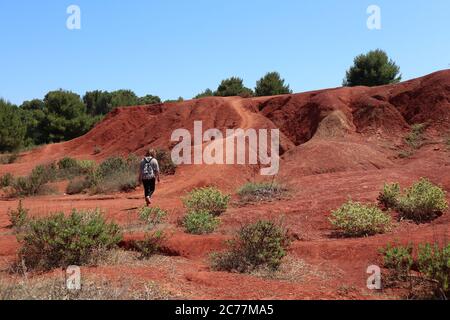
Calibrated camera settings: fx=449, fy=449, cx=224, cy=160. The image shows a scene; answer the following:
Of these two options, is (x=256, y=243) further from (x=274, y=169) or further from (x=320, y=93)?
(x=320, y=93)

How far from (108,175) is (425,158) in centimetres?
1122

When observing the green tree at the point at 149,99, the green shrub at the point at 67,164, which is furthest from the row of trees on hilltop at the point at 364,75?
the green tree at the point at 149,99

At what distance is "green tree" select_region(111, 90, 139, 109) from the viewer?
4358 centimetres

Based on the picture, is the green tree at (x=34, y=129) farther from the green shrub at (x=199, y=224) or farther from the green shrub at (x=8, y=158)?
the green shrub at (x=199, y=224)

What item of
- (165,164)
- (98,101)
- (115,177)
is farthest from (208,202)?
(98,101)

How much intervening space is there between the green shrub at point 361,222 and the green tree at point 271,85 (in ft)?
87.5

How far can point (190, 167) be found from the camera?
16859 millimetres

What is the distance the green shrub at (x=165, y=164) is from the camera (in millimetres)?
17344

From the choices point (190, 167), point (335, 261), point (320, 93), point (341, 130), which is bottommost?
point (335, 261)

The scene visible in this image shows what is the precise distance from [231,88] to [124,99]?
13531 millimetres

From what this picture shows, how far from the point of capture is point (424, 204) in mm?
8305

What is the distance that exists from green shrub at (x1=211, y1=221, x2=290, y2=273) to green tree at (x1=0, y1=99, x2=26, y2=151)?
29774mm

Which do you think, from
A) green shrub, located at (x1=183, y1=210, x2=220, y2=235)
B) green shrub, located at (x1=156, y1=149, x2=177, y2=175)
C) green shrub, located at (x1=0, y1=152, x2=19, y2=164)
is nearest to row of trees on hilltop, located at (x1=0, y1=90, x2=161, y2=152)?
green shrub, located at (x1=0, y1=152, x2=19, y2=164)
